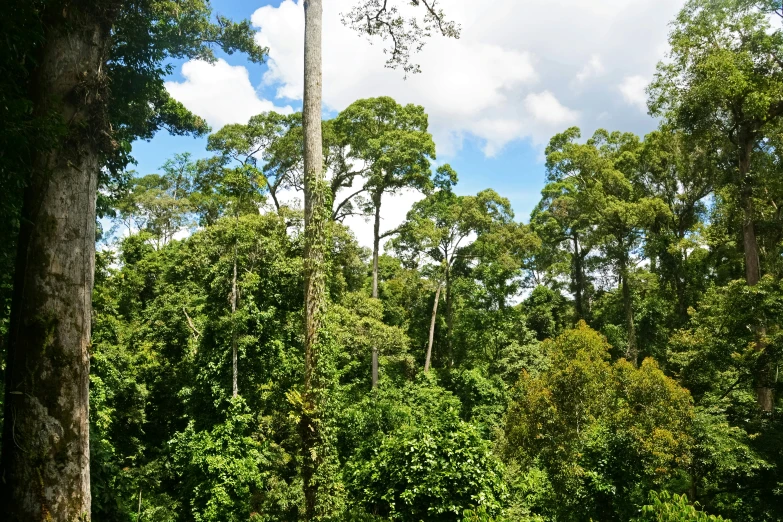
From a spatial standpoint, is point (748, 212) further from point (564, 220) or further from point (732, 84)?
point (564, 220)

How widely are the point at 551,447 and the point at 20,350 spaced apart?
30.1 ft

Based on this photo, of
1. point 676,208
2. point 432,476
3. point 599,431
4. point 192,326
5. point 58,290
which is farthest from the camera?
point 676,208

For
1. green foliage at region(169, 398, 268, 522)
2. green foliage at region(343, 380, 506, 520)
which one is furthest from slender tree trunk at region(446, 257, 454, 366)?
green foliage at region(343, 380, 506, 520)

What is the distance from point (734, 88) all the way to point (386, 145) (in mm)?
10391

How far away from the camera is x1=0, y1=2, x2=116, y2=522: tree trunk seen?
2.84 meters

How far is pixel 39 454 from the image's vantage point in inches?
112

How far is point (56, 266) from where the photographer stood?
3051 mm

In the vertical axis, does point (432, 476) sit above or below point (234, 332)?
below

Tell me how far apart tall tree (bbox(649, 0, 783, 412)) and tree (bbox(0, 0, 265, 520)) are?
11.4 metres

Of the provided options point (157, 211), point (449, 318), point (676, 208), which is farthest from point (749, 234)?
point (157, 211)

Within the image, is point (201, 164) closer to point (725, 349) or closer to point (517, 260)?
point (517, 260)

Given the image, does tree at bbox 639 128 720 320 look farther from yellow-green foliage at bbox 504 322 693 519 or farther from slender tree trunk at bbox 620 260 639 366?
yellow-green foliage at bbox 504 322 693 519

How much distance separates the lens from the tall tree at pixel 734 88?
1023 centimetres

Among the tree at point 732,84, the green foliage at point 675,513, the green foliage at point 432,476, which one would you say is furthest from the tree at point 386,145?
the green foliage at point 675,513
